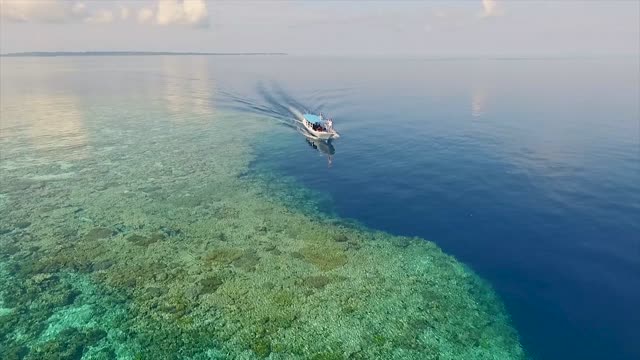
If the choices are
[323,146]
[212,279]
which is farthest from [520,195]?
[212,279]

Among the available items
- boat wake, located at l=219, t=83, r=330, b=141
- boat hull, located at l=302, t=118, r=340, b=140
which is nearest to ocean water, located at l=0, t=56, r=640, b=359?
boat hull, located at l=302, t=118, r=340, b=140

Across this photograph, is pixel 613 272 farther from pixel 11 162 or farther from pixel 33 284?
pixel 11 162

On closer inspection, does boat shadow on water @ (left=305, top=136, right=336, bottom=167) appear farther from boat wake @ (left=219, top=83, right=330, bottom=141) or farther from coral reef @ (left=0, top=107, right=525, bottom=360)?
coral reef @ (left=0, top=107, right=525, bottom=360)

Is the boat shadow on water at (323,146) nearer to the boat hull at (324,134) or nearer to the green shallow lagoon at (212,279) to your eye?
the boat hull at (324,134)

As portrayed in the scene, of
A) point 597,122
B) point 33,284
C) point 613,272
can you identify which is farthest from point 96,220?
point 597,122

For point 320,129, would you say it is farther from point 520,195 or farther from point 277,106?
point 277,106

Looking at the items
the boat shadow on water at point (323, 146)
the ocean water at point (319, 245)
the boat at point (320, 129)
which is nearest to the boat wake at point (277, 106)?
the boat shadow on water at point (323, 146)
